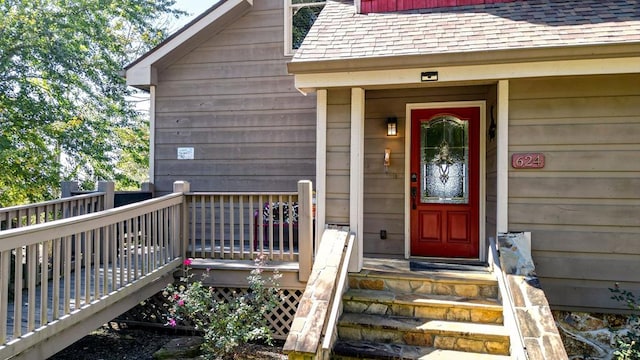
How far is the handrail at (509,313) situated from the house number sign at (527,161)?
0.81 metres

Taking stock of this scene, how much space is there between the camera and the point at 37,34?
349 inches

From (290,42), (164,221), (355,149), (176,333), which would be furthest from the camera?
(290,42)

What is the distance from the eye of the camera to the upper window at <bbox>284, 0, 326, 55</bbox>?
5910 mm

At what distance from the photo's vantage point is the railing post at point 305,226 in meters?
4.12

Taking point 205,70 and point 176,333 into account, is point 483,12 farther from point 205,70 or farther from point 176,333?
point 176,333

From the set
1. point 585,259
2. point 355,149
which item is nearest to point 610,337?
point 585,259

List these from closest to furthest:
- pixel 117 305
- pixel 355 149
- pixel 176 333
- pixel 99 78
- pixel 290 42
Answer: pixel 117 305
pixel 355 149
pixel 176 333
pixel 290 42
pixel 99 78

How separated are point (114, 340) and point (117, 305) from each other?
113cm

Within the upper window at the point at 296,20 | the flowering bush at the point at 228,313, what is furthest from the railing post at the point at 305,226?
the upper window at the point at 296,20

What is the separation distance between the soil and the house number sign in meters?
3.04

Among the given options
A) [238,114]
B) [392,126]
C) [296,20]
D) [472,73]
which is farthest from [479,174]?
[296,20]

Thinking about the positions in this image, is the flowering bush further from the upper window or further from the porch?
the upper window

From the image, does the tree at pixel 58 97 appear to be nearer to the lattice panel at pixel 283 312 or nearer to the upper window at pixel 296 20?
the upper window at pixel 296 20

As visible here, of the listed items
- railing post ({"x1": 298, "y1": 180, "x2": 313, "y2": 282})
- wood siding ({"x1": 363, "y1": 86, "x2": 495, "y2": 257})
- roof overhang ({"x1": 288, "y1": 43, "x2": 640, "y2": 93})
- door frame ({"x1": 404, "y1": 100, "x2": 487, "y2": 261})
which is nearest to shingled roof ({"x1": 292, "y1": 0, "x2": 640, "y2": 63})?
roof overhang ({"x1": 288, "y1": 43, "x2": 640, "y2": 93})
